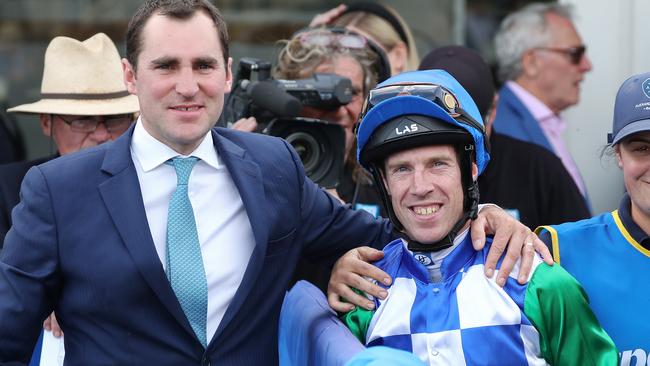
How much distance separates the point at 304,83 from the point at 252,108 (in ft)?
0.68

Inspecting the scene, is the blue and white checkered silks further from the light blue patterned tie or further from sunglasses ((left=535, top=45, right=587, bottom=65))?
sunglasses ((left=535, top=45, right=587, bottom=65))

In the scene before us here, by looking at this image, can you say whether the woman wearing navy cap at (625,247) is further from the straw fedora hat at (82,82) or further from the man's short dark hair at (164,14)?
the straw fedora hat at (82,82)

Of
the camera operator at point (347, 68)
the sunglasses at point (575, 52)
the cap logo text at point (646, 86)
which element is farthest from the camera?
the sunglasses at point (575, 52)

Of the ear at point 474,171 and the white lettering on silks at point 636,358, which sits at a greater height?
the ear at point 474,171

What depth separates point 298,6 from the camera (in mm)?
6727

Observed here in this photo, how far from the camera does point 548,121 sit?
574 centimetres

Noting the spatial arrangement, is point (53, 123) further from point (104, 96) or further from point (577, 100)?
point (577, 100)

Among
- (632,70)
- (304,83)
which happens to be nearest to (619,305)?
(304,83)

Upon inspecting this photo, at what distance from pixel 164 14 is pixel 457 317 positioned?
1098 millimetres

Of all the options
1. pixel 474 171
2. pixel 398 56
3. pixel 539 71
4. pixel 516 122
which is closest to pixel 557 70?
pixel 539 71

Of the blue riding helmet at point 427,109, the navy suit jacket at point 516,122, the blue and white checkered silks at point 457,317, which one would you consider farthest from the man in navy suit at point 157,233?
the navy suit jacket at point 516,122

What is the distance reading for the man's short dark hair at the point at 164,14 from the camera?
307 centimetres

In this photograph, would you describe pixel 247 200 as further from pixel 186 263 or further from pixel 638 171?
pixel 638 171

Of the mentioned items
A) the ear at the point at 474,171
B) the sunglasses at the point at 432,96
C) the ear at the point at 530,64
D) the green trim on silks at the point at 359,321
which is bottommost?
the green trim on silks at the point at 359,321
